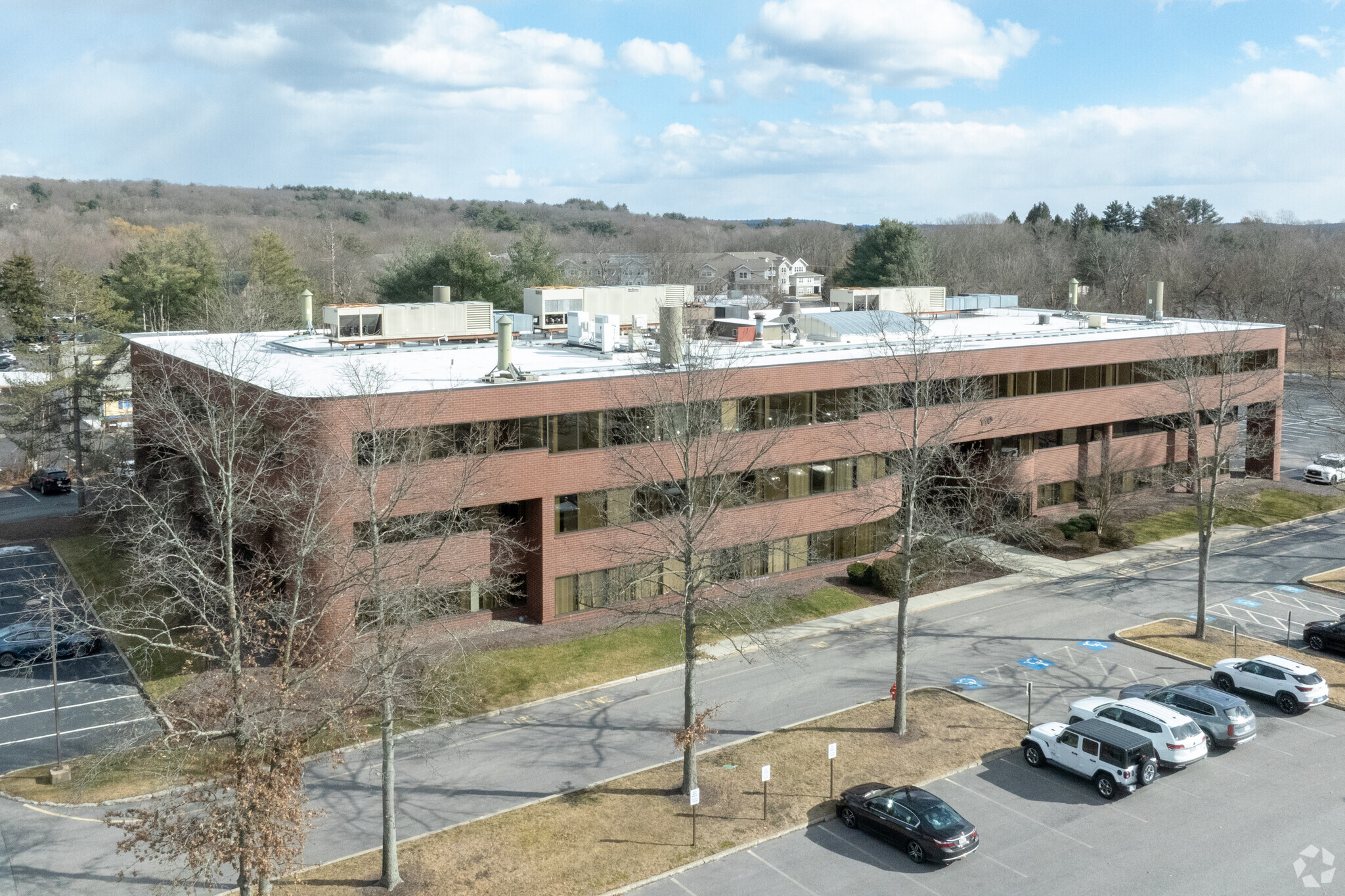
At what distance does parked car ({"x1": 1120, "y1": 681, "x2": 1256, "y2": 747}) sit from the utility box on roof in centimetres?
2853

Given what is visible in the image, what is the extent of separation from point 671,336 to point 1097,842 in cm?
2167

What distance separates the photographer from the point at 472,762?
91.2ft

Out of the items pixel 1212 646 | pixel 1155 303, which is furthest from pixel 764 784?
pixel 1155 303

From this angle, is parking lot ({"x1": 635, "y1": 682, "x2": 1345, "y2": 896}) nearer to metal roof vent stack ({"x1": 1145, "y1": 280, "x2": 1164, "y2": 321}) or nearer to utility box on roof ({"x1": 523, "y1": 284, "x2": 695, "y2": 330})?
utility box on roof ({"x1": 523, "y1": 284, "x2": 695, "y2": 330})

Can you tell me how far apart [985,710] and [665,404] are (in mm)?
13117

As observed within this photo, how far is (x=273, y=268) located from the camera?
92.6 metres

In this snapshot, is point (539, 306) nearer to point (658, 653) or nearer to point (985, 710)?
point (658, 653)

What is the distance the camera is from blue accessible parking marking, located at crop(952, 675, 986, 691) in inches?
1308

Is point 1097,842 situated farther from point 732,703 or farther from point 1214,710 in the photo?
point 732,703

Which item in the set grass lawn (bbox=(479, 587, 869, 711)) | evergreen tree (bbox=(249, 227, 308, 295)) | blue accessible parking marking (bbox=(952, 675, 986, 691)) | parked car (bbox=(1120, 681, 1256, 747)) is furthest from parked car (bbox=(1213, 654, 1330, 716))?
evergreen tree (bbox=(249, 227, 308, 295))

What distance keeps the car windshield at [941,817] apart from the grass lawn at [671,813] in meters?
2.87

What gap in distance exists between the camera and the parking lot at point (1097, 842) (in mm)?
22422

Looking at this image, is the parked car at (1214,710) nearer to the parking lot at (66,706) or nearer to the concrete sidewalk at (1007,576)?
the concrete sidewalk at (1007,576)

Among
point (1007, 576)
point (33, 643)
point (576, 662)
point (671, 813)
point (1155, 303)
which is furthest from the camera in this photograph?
point (1155, 303)
